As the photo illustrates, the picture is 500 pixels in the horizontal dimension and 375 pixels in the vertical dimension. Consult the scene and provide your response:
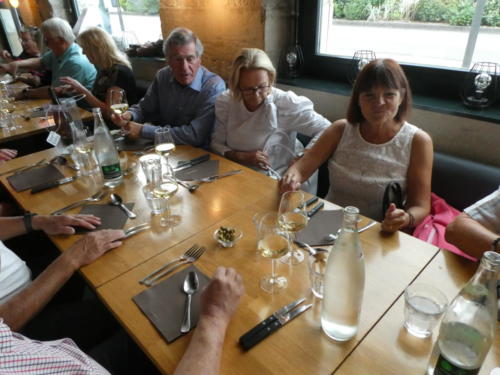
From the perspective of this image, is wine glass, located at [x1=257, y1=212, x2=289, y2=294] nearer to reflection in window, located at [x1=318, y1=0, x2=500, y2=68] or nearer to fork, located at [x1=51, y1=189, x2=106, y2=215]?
fork, located at [x1=51, y1=189, x2=106, y2=215]

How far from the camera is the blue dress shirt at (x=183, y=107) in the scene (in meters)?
2.14

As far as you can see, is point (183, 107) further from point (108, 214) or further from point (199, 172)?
point (108, 214)

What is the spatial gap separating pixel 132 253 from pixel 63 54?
3329 millimetres

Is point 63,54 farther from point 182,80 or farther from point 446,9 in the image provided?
point 446,9

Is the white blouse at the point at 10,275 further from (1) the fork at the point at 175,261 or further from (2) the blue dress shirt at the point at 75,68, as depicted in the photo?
(2) the blue dress shirt at the point at 75,68

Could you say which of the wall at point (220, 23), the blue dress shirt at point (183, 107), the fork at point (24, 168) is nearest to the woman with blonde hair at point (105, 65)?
the blue dress shirt at point (183, 107)

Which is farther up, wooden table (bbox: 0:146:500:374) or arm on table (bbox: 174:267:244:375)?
arm on table (bbox: 174:267:244:375)

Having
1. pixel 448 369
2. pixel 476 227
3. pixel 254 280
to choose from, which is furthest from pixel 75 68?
pixel 448 369

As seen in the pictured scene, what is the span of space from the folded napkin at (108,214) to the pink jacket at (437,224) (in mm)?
1204

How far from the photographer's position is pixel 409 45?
2.27m

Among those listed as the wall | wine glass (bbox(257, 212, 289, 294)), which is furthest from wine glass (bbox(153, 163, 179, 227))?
the wall

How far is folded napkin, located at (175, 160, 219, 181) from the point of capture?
162cm

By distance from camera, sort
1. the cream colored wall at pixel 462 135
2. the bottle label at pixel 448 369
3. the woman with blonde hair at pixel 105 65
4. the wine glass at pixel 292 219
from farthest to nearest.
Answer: the woman with blonde hair at pixel 105 65 → the cream colored wall at pixel 462 135 → the wine glass at pixel 292 219 → the bottle label at pixel 448 369

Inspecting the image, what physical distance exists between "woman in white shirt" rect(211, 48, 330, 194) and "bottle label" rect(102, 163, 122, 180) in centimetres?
69
